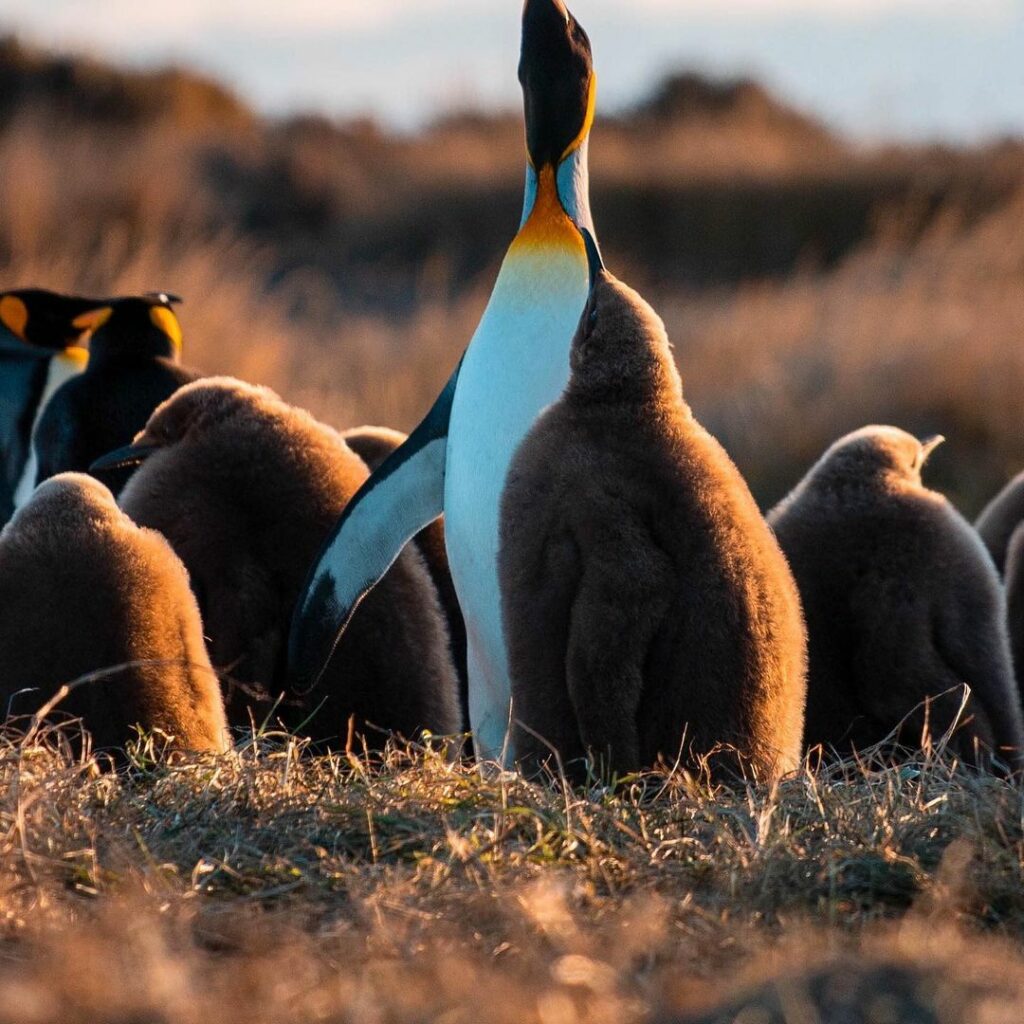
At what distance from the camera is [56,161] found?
1877 cm

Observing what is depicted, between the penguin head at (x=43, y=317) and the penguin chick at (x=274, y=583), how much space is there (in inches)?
169

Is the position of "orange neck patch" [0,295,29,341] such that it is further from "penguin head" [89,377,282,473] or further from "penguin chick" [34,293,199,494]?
"penguin head" [89,377,282,473]

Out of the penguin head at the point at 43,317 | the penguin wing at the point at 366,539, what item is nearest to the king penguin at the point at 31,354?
the penguin head at the point at 43,317

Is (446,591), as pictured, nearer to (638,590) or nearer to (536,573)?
(536,573)

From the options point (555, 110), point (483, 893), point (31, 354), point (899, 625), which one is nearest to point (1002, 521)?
point (899, 625)

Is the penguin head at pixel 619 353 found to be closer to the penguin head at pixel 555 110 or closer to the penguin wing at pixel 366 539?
the penguin wing at pixel 366 539

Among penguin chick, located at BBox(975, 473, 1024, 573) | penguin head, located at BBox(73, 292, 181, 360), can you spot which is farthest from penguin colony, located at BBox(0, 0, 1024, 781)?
penguin chick, located at BBox(975, 473, 1024, 573)

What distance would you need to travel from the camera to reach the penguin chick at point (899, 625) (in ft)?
14.7

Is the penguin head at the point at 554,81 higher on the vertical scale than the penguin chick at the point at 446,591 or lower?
higher

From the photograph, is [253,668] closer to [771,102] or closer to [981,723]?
[981,723]

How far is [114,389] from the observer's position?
236 inches

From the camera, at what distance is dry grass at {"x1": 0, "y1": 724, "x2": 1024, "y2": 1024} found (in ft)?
7.17

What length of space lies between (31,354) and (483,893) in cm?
640

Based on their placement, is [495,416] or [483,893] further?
[495,416]
